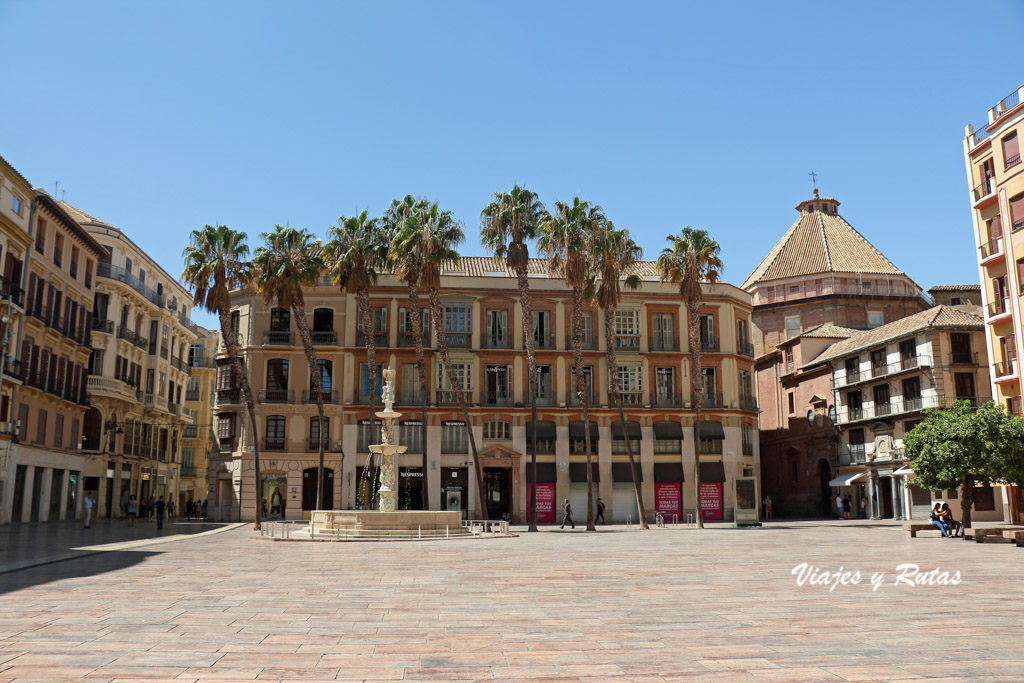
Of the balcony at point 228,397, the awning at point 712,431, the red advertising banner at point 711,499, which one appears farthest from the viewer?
the awning at point 712,431

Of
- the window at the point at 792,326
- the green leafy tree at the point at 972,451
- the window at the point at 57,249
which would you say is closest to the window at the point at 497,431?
the green leafy tree at the point at 972,451

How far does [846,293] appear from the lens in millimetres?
67250

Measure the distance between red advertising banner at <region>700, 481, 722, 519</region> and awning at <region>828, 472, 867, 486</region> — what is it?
839 centimetres

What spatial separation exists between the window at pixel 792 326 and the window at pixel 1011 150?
2880 cm

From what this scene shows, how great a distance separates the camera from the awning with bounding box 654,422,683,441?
50812 mm

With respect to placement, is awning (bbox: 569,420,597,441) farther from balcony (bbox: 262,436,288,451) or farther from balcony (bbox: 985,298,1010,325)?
balcony (bbox: 985,298,1010,325)

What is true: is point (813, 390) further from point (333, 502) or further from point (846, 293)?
point (333, 502)

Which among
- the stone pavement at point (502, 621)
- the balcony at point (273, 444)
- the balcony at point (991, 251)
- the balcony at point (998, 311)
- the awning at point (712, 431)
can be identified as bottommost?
the stone pavement at point (502, 621)

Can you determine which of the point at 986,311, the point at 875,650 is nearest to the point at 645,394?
the point at 986,311

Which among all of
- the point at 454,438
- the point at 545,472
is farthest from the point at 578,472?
the point at 454,438

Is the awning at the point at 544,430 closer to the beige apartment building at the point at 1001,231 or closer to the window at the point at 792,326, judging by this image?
the beige apartment building at the point at 1001,231

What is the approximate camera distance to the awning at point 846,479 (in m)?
51.9

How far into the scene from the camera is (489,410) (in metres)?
49.8

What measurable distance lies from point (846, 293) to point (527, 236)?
3789cm
